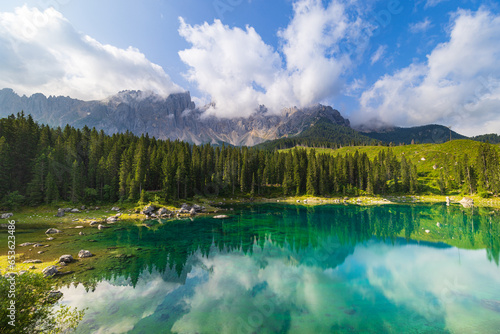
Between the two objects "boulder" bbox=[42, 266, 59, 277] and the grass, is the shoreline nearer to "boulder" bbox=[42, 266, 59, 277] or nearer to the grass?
"boulder" bbox=[42, 266, 59, 277]

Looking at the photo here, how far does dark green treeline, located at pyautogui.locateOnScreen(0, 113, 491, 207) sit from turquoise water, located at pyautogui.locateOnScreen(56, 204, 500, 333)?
1467 inches

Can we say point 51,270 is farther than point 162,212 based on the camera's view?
No

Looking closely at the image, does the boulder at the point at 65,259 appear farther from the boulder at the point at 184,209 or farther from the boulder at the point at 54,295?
the boulder at the point at 184,209

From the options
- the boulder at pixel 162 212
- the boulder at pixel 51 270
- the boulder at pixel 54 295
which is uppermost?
the boulder at pixel 51 270

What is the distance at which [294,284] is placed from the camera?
22484mm

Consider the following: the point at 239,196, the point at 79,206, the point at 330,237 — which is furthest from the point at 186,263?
the point at 239,196

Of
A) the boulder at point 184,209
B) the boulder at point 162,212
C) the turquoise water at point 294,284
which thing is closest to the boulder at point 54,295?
the turquoise water at point 294,284

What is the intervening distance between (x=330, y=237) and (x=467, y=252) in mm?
20010

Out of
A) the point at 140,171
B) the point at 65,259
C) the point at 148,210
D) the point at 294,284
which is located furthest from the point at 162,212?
the point at 294,284

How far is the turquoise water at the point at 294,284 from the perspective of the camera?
1585 cm

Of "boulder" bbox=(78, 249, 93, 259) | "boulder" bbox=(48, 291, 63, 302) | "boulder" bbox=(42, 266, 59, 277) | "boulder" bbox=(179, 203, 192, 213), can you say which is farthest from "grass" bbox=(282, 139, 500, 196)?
"boulder" bbox=(42, 266, 59, 277)

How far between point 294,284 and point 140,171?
6555cm

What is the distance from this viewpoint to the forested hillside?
62094mm

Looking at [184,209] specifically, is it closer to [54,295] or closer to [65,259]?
[65,259]
